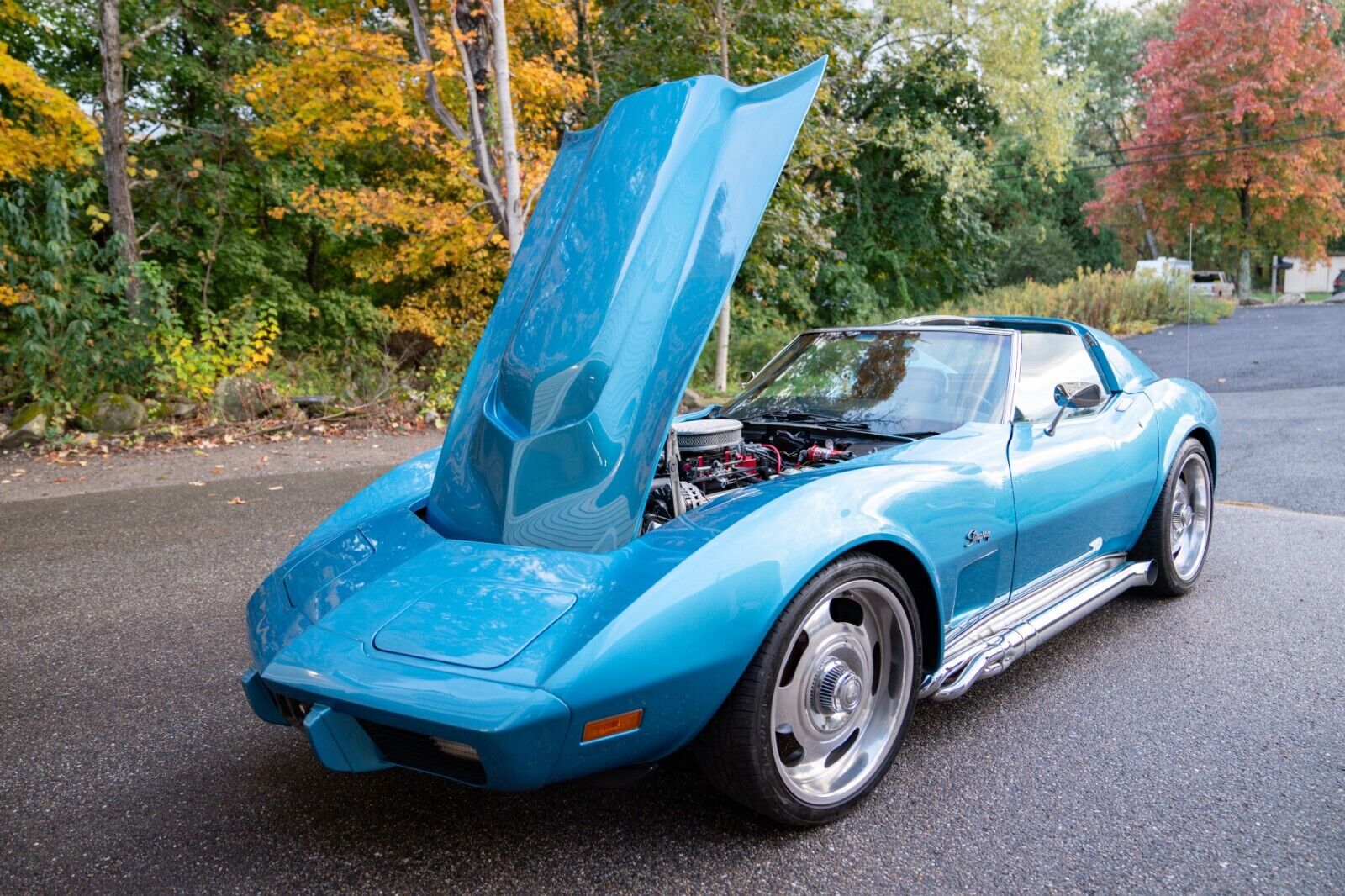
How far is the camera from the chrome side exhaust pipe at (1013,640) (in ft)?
8.42

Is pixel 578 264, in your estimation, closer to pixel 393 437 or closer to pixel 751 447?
pixel 751 447

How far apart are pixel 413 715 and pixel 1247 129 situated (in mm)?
30667

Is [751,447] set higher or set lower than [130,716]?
higher

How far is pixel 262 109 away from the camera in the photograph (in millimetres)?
10617

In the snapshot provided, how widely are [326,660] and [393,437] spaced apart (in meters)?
7.30

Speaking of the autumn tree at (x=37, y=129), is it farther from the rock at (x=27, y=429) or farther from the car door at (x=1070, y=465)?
the car door at (x=1070, y=465)

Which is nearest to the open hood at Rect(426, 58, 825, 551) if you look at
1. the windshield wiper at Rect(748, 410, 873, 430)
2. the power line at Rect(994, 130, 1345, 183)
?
the windshield wiper at Rect(748, 410, 873, 430)

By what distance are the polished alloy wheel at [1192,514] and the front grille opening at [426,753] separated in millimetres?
3500

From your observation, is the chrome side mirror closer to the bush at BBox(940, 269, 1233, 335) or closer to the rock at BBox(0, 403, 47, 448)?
the rock at BBox(0, 403, 47, 448)

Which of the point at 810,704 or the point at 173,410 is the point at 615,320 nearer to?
the point at 810,704

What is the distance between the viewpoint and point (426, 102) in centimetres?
1097

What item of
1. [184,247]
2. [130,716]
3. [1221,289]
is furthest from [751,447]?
[1221,289]

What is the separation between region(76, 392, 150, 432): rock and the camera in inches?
333

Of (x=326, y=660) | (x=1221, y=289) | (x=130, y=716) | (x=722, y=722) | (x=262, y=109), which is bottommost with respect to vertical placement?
(x=1221, y=289)
